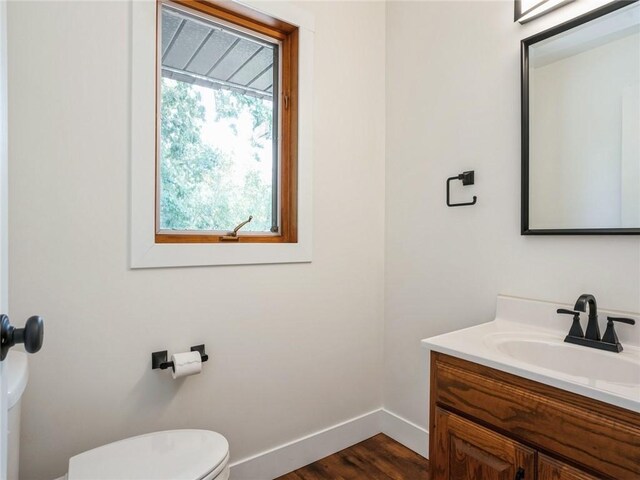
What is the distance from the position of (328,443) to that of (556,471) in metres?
1.17

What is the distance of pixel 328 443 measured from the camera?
185 cm

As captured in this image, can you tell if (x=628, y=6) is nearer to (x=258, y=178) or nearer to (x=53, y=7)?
(x=258, y=178)

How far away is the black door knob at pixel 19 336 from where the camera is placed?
1.79 ft

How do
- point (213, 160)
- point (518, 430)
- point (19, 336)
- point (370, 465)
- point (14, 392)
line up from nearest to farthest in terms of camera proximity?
point (19, 336) → point (14, 392) → point (518, 430) → point (213, 160) → point (370, 465)

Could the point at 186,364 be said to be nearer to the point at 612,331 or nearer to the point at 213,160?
the point at 213,160

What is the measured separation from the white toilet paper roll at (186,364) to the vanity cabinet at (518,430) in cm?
84

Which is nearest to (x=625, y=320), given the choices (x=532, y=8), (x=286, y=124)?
(x=532, y=8)

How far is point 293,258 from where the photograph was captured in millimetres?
1720

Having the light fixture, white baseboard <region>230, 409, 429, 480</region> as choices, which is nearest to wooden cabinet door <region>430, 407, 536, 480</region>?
white baseboard <region>230, 409, 429, 480</region>

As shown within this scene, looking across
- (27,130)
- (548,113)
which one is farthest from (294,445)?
(548,113)

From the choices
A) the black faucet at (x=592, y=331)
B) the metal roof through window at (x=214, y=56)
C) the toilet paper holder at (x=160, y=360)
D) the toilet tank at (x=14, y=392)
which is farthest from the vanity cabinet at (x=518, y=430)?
the metal roof through window at (x=214, y=56)

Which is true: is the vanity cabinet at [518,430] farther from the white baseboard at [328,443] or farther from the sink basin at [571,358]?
the white baseboard at [328,443]

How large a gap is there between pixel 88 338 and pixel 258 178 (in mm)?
927

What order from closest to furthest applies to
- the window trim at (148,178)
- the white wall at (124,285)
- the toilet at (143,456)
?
the toilet at (143,456), the white wall at (124,285), the window trim at (148,178)
